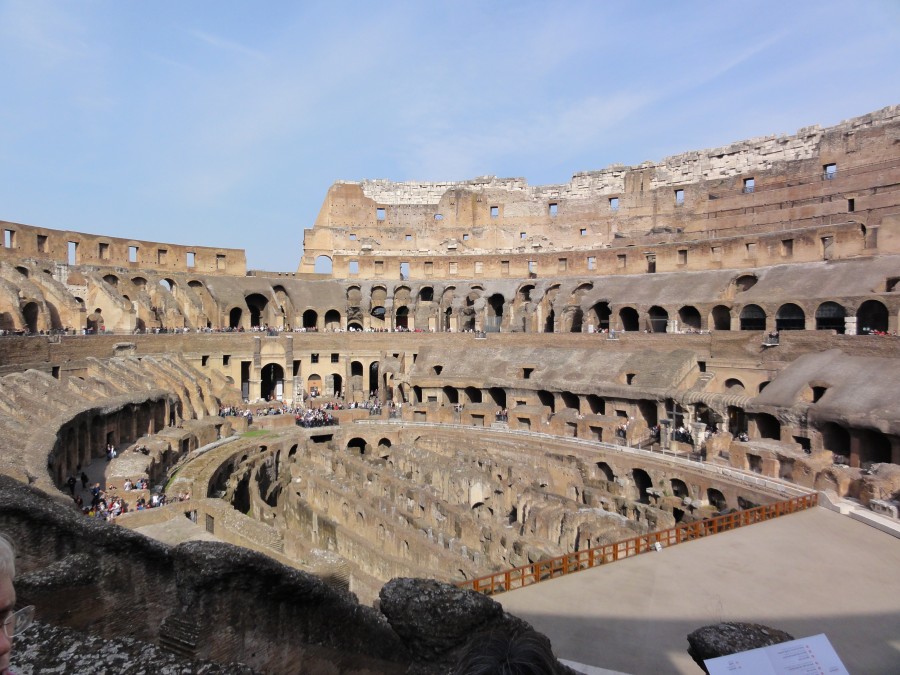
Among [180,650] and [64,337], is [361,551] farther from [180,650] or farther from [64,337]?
[64,337]

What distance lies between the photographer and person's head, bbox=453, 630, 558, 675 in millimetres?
2096

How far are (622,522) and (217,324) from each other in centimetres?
2843

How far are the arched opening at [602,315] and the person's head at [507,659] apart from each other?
1318 inches

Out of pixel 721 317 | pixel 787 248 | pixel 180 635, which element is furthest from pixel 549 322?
pixel 180 635

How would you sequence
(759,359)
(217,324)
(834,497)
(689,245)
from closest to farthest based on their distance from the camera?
(834,497) < (759,359) < (689,245) < (217,324)

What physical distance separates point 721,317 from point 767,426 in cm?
1066

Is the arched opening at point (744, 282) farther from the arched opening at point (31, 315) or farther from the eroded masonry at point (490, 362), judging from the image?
the arched opening at point (31, 315)

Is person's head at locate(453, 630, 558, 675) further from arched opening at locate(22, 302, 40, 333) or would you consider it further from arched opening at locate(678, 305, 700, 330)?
arched opening at locate(22, 302, 40, 333)

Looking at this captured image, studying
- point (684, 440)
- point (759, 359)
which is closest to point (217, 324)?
point (684, 440)

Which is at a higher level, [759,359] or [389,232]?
[389,232]

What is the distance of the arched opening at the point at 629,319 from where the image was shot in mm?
34297

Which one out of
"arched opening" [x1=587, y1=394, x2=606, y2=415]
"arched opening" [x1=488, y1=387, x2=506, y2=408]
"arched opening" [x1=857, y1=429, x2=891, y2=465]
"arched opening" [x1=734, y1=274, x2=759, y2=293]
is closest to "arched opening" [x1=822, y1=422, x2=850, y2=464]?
"arched opening" [x1=857, y1=429, x2=891, y2=465]

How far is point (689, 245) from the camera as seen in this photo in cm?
3275

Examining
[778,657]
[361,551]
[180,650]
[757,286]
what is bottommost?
[361,551]
